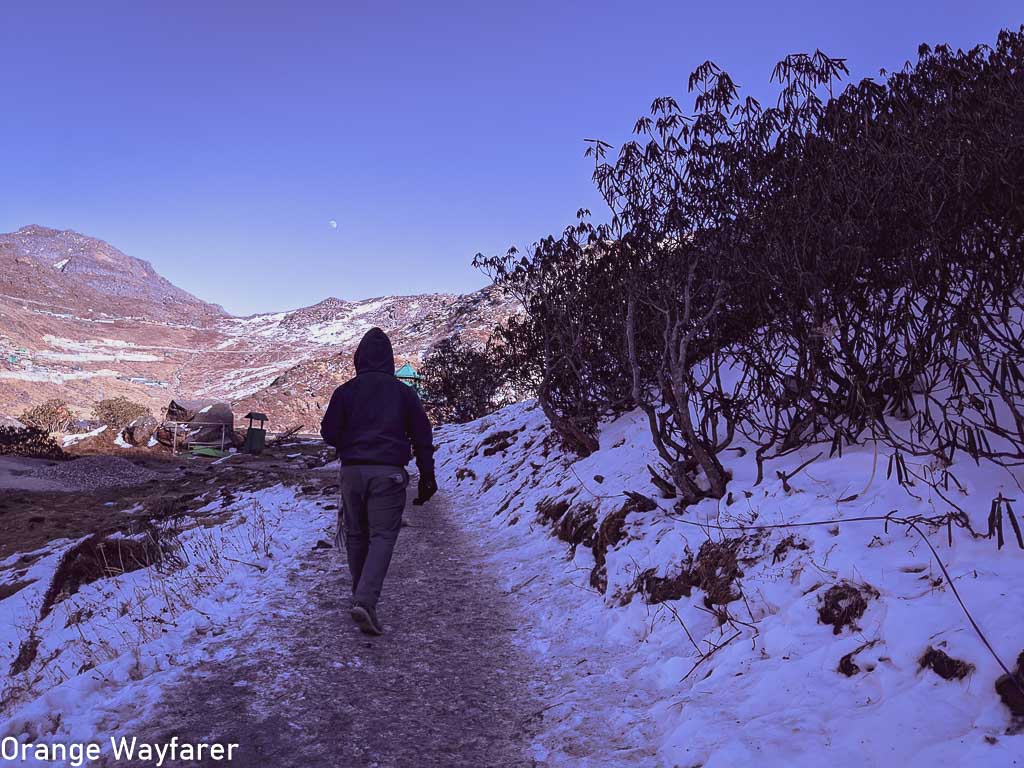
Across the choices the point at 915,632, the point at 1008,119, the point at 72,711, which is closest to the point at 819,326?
the point at 1008,119

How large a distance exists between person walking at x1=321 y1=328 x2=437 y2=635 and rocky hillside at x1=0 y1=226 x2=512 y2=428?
44.2 metres

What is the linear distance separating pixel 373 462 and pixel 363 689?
1716 millimetres

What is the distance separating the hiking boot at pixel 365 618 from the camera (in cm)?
451

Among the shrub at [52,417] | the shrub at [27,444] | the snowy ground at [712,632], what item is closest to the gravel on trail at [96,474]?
the shrub at [27,444]

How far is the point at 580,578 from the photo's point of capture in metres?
6.06

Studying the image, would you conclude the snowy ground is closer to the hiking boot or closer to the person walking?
the hiking boot

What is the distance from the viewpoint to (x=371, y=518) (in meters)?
4.76

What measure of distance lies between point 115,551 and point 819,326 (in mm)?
10765

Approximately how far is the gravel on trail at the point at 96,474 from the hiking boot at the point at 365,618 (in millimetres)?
19839

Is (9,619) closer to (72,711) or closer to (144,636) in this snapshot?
(144,636)

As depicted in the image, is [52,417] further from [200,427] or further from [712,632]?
[712,632]

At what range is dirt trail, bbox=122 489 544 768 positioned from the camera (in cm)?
300

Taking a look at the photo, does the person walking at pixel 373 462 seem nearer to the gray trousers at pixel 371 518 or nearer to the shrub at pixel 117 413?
the gray trousers at pixel 371 518

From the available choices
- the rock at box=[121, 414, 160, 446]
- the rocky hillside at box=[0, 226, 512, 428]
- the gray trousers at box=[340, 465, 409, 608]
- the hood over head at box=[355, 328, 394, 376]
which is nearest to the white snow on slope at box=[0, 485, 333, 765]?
the gray trousers at box=[340, 465, 409, 608]
